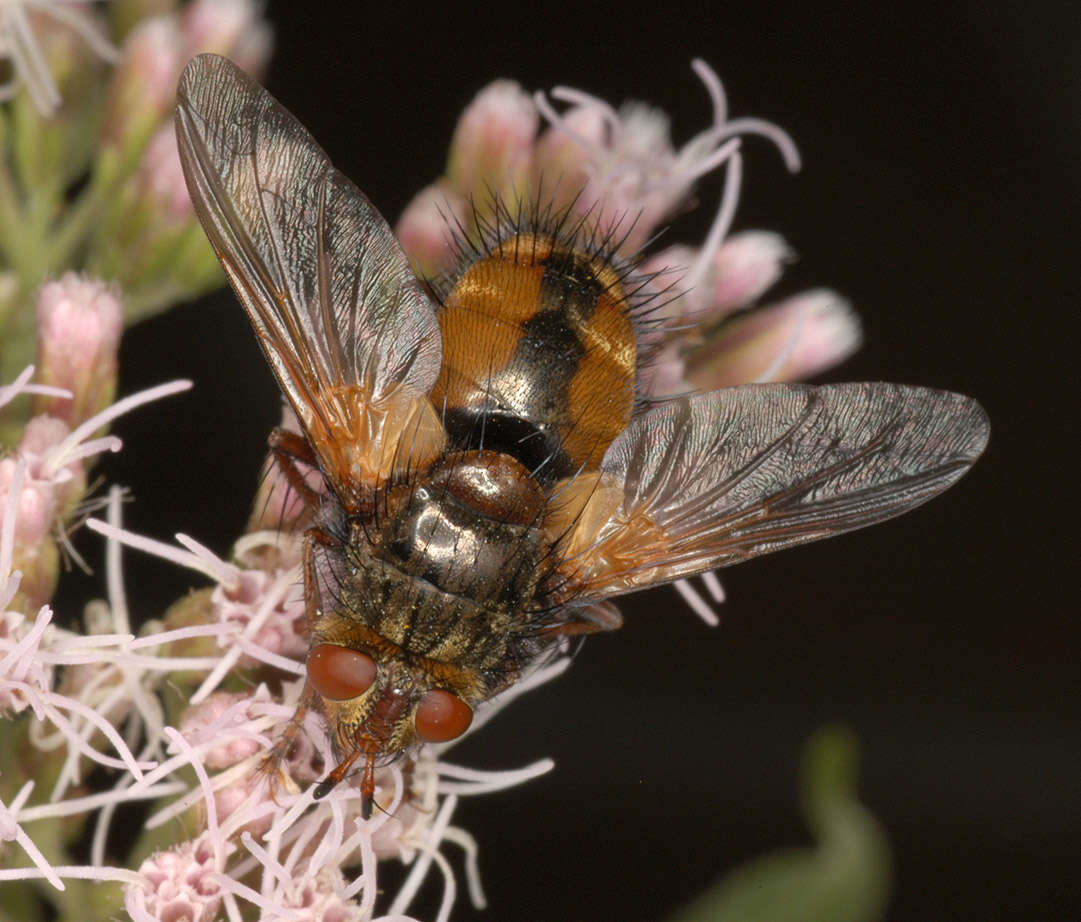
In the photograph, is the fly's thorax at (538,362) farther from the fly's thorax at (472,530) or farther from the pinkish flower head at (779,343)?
the pinkish flower head at (779,343)

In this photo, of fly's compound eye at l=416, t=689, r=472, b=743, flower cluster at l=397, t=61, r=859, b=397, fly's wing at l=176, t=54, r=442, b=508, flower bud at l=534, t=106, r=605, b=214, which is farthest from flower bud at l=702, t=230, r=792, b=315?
fly's compound eye at l=416, t=689, r=472, b=743

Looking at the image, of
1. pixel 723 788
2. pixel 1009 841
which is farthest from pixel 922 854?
pixel 723 788

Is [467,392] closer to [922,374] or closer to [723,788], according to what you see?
[723,788]

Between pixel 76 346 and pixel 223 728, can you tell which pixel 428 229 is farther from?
pixel 223 728

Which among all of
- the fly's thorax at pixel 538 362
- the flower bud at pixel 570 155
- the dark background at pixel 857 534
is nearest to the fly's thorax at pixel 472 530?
the fly's thorax at pixel 538 362

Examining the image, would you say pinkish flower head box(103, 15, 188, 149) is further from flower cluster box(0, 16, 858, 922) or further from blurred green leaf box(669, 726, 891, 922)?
blurred green leaf box(669, 726, 891, 922)

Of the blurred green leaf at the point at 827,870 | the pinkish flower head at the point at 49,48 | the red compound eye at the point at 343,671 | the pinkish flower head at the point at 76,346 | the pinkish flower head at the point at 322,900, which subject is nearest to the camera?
the red compound eye at the point at 343,671
